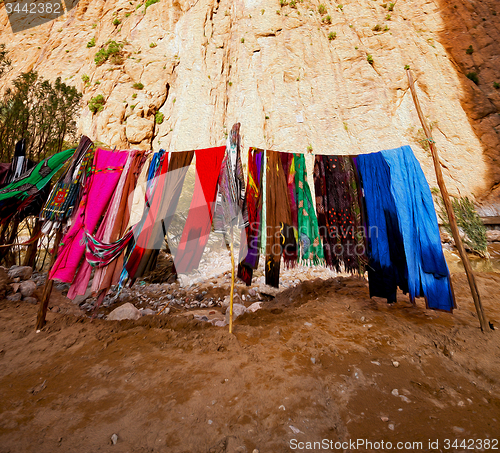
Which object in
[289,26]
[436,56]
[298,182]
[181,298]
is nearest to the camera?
[298,182]

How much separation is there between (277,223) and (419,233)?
159cm

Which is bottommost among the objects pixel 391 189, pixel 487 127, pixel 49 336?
pixel 49 336

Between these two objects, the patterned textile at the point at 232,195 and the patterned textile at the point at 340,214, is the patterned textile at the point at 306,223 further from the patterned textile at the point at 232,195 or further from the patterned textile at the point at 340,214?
the patterned textile at the point at 232,195

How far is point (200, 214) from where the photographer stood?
2664mm

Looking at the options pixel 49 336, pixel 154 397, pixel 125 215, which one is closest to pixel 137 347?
pixel 154 397

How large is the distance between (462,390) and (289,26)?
47.9 feet

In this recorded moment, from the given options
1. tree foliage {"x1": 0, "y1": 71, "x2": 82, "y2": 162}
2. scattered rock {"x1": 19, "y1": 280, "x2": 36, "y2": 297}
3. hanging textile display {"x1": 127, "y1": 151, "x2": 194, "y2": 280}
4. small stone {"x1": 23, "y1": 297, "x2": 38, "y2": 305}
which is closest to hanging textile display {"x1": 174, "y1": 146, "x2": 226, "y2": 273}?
hanging textile display {"x1": 127, "y1": 151, "x2": 194, "y2": 280}

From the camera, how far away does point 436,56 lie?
31.4 ft

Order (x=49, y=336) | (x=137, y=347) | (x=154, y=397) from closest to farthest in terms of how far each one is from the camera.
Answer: (x=154, y=397) → (x=137, y=347) → (x=49, y=336)

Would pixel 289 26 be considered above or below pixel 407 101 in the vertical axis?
above

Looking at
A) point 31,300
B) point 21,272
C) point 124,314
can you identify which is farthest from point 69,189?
point 21,272

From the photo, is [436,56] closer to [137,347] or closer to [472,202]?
[472,202]

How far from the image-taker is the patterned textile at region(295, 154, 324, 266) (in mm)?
2775

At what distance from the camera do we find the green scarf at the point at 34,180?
2.78 metres
